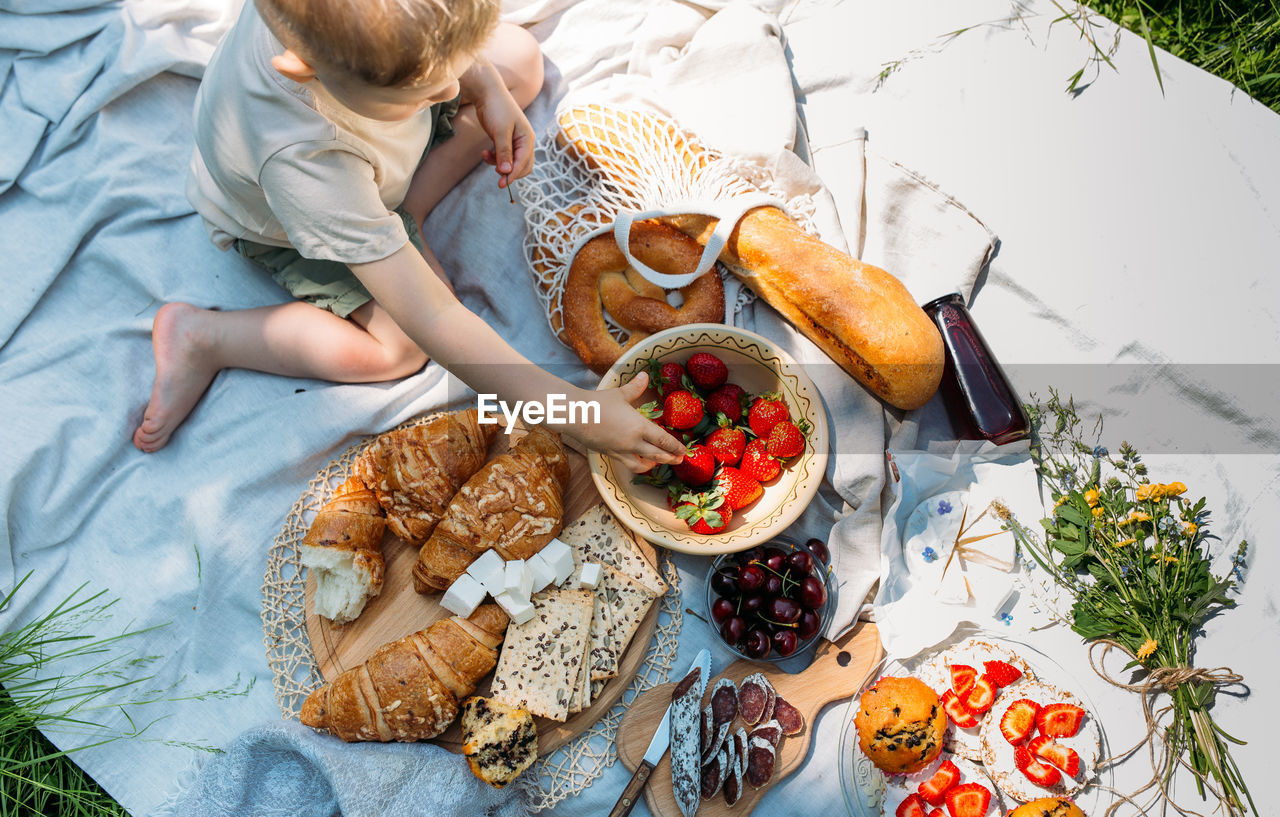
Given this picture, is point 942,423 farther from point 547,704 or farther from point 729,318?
point 547,704

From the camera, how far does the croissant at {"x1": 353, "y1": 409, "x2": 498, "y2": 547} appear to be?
1493mm

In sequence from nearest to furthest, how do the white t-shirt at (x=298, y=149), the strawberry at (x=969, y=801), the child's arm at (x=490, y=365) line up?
the white t-shirt at (x=298, y=149), the child's arm at (x=490, y=365), the strawberry at (x=969, y=801)

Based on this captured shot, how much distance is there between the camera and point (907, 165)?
5.86 feet

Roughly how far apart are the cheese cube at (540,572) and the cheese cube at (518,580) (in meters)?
0.01

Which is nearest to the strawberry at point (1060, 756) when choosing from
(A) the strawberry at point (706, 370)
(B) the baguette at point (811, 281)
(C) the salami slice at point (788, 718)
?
(C) the salami slice at point (788, 718)

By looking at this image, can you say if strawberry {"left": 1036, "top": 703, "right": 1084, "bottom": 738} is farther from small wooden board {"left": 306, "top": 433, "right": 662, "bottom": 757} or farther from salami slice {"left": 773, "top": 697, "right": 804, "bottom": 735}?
small wooden board {"left": 306, "top": 433, "right": 662, "bottom": 757}

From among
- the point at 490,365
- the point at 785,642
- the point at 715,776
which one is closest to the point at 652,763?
the point at 715,776

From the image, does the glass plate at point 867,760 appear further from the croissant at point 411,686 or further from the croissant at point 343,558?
the croissant at point 343,558

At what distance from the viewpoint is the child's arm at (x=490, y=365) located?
1305mm

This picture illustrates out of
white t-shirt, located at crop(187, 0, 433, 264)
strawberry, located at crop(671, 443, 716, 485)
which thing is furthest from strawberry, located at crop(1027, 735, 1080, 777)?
white t-shirt, located at crop(187, 0, 433, 264)

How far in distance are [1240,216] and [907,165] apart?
0.69 m

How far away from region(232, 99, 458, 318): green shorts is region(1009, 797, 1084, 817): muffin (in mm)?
1547

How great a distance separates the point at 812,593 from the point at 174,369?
4.44 ft

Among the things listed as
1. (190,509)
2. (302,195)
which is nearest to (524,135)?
(302,195)
